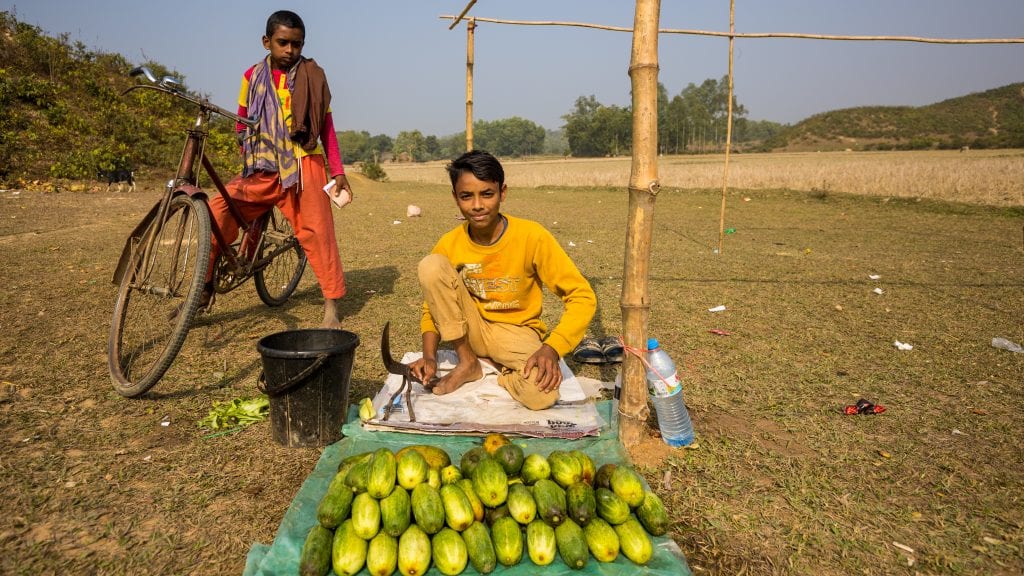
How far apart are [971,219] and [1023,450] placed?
12.7 metres

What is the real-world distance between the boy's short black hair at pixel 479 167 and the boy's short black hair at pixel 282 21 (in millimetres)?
2064

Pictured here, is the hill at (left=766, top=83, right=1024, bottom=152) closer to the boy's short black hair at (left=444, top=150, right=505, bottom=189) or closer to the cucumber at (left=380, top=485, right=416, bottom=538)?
the boy's short black hair at (left=444, top=150, right=505, bottom=189)

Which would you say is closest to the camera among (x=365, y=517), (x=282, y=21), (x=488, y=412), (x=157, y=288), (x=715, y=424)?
(x=365, y=517)

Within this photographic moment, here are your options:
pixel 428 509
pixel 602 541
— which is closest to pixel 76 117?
pixel 428 509

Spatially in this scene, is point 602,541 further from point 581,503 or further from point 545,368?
point 545,368

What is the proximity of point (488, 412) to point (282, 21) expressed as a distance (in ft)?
10.6

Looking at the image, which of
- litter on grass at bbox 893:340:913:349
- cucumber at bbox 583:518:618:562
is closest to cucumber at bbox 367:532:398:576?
cucumber at bbox 583:518:618:562

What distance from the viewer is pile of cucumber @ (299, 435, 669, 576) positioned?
1880 mm

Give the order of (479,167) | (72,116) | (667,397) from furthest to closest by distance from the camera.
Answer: (72,116) < (479,167) < (667,397)

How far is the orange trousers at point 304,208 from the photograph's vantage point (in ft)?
14.2

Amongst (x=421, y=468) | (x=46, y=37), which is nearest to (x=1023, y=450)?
(x=421, y=468)

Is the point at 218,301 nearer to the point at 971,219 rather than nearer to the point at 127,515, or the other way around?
the point at 127,515

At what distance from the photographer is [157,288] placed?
3588 millimetres

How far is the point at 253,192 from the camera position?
14.2 feet
